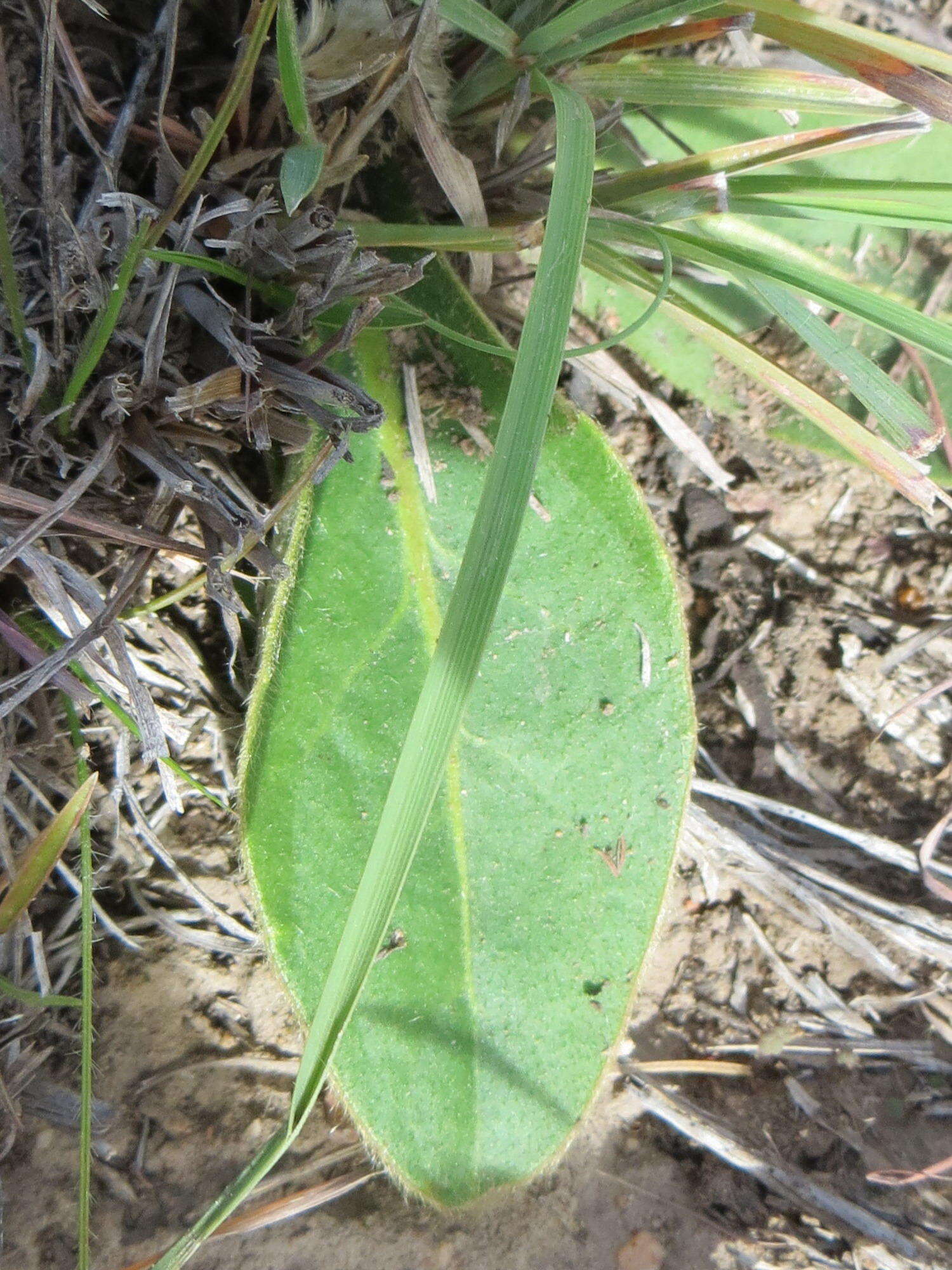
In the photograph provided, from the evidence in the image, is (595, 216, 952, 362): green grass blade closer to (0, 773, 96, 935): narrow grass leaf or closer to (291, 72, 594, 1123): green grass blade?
(291, 72, 594, 1123): green grass blade

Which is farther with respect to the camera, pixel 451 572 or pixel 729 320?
pixel 729 320

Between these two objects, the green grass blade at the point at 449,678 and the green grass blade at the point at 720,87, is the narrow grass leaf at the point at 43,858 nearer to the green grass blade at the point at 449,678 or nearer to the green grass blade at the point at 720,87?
the green grass blade at the point at 449,678

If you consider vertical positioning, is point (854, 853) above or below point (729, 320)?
below

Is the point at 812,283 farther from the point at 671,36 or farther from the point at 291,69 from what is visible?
the point at 291,69

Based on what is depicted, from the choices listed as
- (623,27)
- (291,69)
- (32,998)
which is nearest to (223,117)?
(291,69)

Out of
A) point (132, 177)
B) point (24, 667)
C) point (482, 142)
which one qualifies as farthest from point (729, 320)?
point (24, 667)

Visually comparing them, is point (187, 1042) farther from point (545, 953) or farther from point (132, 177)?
point (132, 177)

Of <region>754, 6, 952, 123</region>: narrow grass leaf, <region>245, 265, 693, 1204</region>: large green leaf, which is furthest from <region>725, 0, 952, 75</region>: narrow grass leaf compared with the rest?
<region>245, 265, 693, 1204</region>: large green leaf
